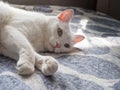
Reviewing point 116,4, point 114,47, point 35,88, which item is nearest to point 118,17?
point 116,4

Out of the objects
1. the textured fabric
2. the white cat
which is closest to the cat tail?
the white cat

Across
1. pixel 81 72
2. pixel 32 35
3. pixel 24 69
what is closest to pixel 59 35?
pixel 32 35

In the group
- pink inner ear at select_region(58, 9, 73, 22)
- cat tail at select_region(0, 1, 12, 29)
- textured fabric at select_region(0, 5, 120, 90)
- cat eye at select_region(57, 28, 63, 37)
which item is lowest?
textured fabric at select_region(0, 5, 120, 90)

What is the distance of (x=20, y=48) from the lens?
0.86m

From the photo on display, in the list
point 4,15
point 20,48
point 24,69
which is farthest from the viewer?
point 4,15

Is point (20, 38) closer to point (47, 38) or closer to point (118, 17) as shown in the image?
point (47, 38)

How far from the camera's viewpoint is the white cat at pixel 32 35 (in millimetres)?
855

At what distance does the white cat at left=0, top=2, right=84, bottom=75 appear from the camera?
855 millimetres

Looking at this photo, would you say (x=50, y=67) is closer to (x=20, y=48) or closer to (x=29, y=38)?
(x=20, y=48)

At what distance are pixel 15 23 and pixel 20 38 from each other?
0.38 ft

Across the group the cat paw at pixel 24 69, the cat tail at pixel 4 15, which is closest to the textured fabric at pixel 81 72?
the cat paw at pixel 24 69

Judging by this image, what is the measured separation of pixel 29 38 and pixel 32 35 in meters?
0.02

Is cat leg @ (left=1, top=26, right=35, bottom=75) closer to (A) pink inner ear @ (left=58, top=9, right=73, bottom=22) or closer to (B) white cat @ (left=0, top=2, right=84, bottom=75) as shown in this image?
(B) white cat @ (left=0, top=2, right=84, bottom=75)

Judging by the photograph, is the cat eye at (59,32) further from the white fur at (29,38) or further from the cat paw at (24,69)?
the cat paw at (24,69)
